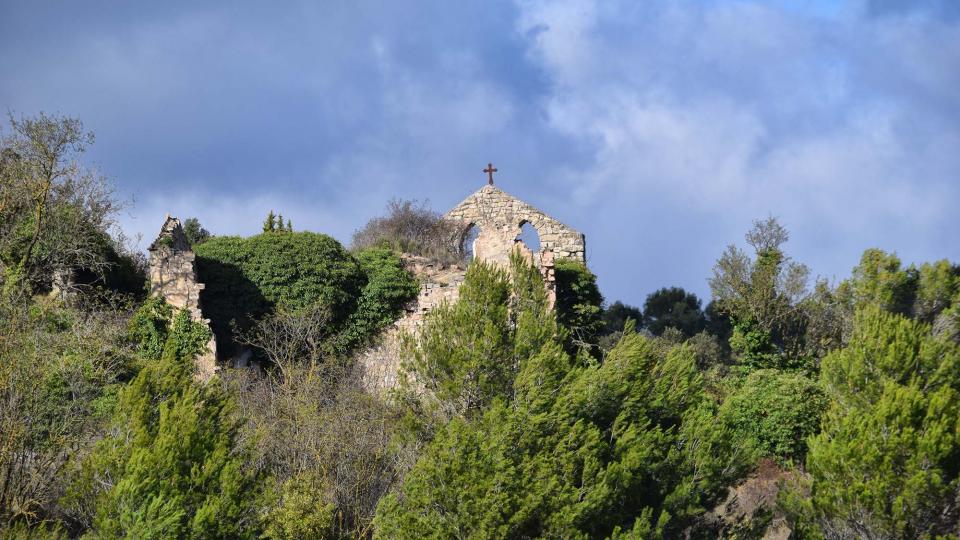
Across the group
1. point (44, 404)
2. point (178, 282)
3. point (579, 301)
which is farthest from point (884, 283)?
point (44, 404)

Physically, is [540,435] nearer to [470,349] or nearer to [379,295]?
[470,349]

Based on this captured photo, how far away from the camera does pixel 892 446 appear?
21.2 m

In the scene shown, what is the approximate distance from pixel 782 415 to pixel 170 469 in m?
12.6

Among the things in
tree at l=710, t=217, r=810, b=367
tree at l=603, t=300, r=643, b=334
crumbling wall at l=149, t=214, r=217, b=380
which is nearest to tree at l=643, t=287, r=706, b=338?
tree at l=603, t=300, r=643, b=334

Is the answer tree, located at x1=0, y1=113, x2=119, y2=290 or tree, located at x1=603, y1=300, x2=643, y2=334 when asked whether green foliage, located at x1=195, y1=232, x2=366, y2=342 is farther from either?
tree, located at x1=603, y1=300, x2=643, y2=334

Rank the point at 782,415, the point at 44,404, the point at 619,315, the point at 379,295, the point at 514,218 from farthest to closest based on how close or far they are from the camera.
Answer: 1. the point at 619,315
2. the point at 514,218
3. the point at 379,295
4. the point at 782,415
5. the point at 44,404

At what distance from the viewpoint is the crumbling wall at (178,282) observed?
91.8 feet

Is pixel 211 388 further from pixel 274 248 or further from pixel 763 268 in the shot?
pixel 763 268

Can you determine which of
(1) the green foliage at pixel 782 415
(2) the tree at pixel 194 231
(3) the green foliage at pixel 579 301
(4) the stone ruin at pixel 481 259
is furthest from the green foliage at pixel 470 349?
(2) the tree at pixel 194 231

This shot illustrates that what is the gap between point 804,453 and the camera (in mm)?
26984

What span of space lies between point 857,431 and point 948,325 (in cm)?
578

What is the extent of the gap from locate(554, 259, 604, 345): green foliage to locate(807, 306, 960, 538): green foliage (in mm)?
8497

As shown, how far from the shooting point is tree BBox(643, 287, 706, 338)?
4416cm

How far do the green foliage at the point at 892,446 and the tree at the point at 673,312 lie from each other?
19.8 meters
